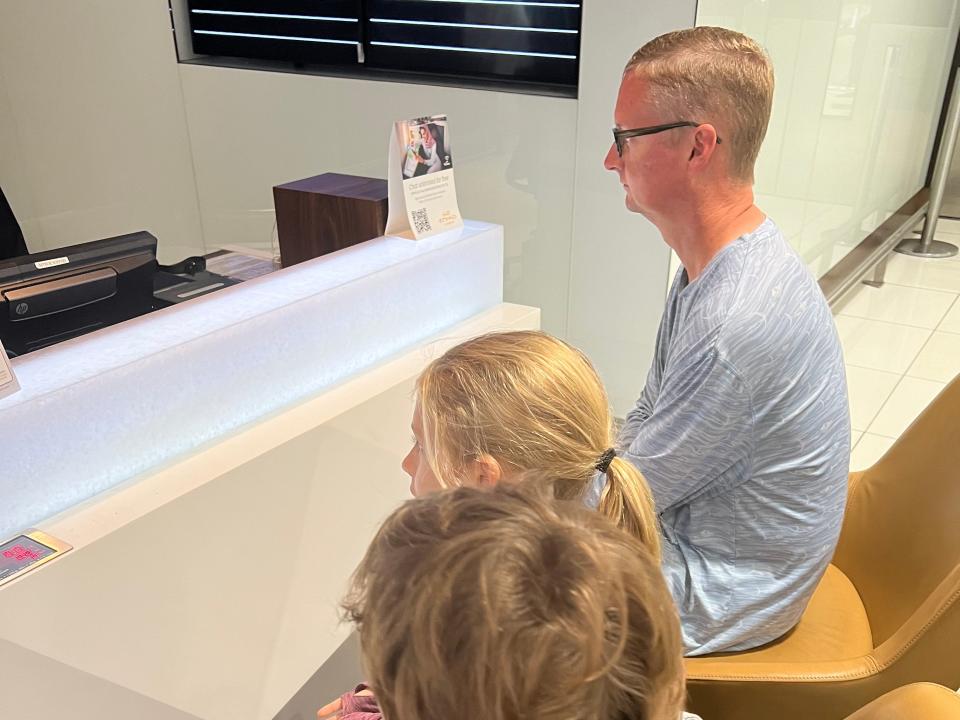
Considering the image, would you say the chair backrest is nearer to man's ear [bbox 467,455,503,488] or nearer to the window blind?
man's ear [bbox 467,455,503,488]

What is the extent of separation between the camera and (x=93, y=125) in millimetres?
4043

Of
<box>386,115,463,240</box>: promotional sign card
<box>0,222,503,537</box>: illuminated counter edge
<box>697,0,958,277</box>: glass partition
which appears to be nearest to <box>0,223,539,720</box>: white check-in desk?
<box>0,222,503,537</box>: illuminated counter edge

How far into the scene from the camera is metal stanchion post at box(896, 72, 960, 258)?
4754 mm

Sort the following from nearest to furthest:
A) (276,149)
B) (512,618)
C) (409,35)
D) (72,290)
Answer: (512,618) < (72,290) < (409,35) < (276,149)

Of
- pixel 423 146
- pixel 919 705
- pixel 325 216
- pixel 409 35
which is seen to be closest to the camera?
pixel 919 705

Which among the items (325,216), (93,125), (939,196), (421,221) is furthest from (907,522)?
(939,196)

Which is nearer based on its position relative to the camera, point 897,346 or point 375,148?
point 375,148

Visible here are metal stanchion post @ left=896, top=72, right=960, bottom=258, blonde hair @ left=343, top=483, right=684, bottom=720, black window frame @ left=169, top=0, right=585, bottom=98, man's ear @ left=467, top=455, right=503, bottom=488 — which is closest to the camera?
blonde hair @ left=343, top=483, right=684, bottom=720

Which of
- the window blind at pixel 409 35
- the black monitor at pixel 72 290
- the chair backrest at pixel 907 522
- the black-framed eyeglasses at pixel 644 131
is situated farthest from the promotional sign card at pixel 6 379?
the window blind at pixel 409 35

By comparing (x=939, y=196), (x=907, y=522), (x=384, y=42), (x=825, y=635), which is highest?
(x=384, y=42)

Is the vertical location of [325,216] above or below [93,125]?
above

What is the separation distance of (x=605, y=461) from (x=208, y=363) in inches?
28.5

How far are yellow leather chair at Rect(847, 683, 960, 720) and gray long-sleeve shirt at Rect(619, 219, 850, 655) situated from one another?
19.1 inches

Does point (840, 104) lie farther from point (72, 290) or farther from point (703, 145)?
point (72, 290)
